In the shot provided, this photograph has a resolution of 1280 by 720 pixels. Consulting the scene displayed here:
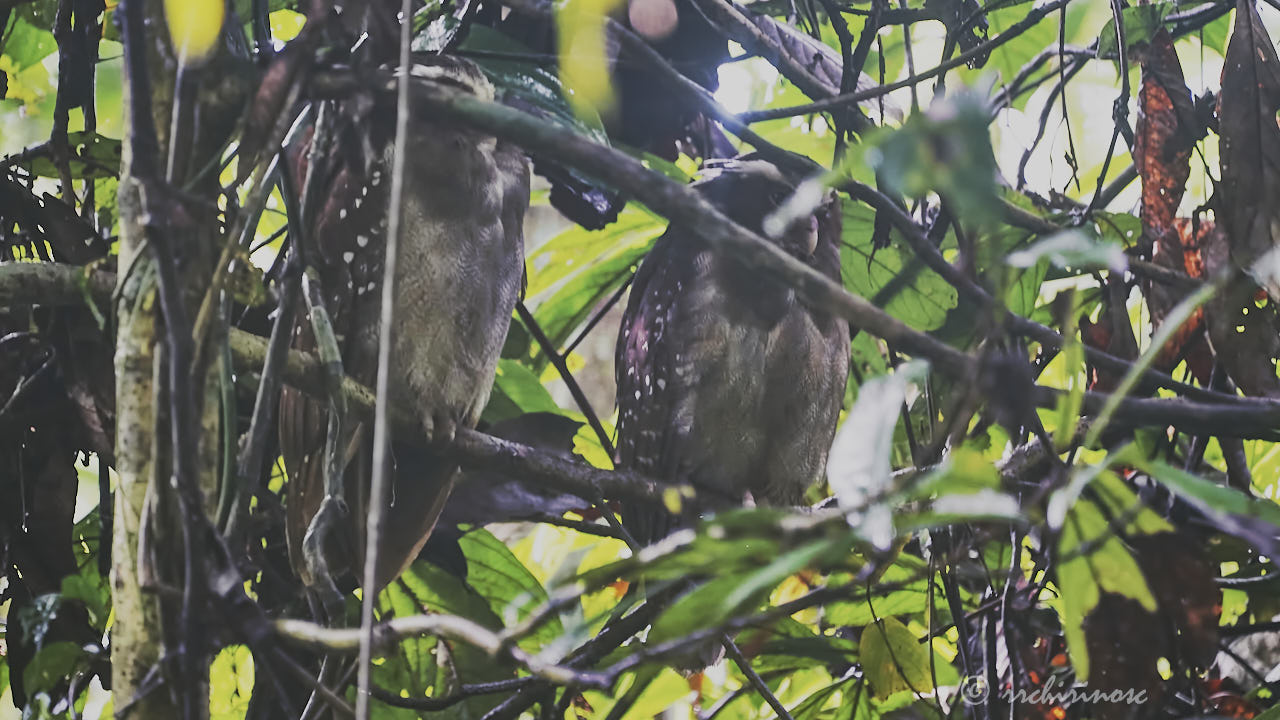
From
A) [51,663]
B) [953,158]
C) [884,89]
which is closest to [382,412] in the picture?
[953,158]

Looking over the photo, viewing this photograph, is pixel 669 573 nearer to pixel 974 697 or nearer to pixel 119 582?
pixel 119 582

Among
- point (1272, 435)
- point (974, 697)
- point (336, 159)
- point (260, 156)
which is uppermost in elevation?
point (336, 159)

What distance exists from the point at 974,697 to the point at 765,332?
104 cm

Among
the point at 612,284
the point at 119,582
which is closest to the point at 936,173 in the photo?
the point at 119,582

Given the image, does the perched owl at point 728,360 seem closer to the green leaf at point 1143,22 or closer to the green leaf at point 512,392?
the green leaf at point 512,392

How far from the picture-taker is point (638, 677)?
1.75m

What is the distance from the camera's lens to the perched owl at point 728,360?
265 centimetres

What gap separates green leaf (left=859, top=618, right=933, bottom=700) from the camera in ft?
6.60

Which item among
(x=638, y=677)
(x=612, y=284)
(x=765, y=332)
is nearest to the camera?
(x=638, y=677)

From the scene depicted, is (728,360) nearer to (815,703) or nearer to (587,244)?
(587,244)

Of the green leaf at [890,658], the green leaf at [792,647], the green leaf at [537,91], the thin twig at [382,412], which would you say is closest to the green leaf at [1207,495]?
the thin twig at [382,412]

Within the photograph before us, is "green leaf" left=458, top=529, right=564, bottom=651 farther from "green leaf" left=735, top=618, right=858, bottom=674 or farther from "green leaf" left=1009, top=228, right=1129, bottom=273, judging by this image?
"green leaf" left=1009, top=228, right=1129, bottom=273

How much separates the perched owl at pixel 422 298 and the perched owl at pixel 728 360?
1.61 feet

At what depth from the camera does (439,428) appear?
2260 millimetres
